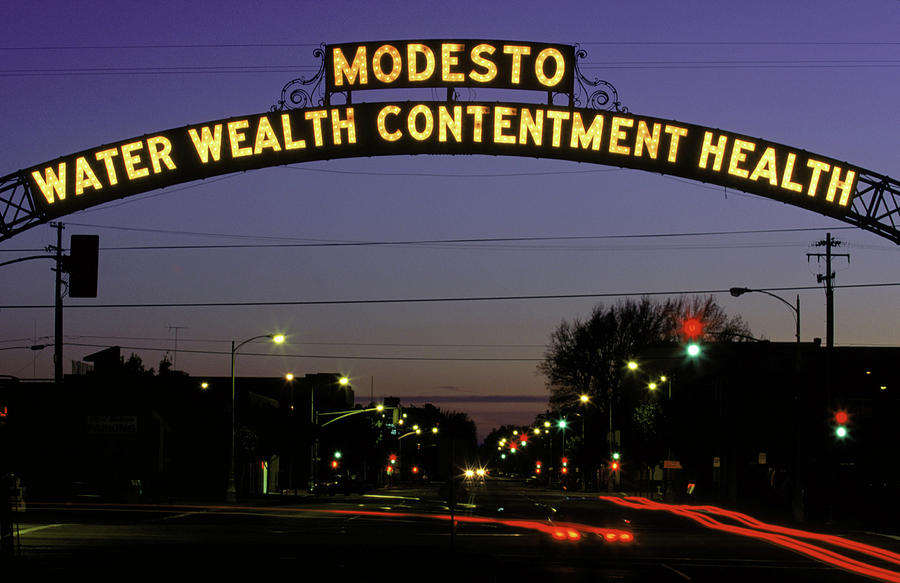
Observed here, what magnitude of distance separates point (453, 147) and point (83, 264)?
6820 millimetres

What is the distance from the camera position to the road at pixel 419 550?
68.7ft

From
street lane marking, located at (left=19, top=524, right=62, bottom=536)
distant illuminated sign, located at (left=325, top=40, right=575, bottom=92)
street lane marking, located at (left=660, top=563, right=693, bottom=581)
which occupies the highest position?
distant illuminated sign, located at (left=325, top=40, right=575, bottom=92)

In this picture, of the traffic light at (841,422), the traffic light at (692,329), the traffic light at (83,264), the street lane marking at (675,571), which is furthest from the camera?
the traffic light at (692,329)

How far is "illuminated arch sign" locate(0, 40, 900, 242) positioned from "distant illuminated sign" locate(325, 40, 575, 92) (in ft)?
0.08

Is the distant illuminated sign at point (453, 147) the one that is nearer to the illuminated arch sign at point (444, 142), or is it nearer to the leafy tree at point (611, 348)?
the illuminated arch sign at point (444, 142)

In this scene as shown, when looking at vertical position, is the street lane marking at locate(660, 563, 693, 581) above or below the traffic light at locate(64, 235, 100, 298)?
below

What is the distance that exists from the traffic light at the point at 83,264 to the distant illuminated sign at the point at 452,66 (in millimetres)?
5106

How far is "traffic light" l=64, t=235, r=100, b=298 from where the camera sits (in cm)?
1819

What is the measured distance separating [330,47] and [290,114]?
58.9 inches

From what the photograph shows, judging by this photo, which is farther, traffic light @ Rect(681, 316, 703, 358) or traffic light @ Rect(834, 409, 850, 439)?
traffic light @ Rect(681, 316, 703, 358)

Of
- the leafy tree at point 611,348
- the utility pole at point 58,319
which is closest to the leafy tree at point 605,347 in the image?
the leafy tree at point 611,348

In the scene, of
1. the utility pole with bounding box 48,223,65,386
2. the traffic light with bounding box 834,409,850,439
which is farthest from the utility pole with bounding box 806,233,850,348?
the utility pole with bounding box 48,223,65,386

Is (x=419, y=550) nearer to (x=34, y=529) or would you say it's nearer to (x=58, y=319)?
(x=34, y=529)

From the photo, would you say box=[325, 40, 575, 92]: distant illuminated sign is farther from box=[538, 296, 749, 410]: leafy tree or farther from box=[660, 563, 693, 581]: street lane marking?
box=[538, 296, 749, 410]: leafy tree
